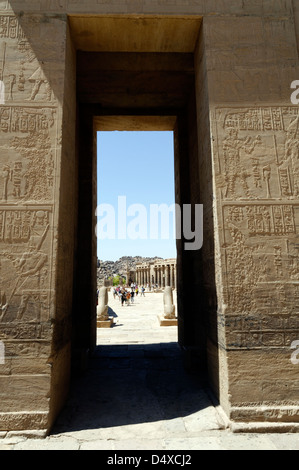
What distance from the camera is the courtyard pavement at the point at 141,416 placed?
2.99 metres

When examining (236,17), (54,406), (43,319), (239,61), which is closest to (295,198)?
(239,61)

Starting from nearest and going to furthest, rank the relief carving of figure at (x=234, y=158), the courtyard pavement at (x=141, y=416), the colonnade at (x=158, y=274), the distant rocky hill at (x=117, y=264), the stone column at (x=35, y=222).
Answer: the courtyard pavement at (x=141, y=416)
the stone column at (x=35, y=222)
the relief carving of figure at (x=234, y=158)
the colonnade at (x=158, y=274)
the distant rocky hill at (x=117, y=264)

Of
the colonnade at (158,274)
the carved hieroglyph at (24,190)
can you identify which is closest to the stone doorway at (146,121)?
the carved hieroglyph at (24,190)

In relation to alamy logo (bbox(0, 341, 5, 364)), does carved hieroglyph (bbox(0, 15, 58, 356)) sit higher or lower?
higher

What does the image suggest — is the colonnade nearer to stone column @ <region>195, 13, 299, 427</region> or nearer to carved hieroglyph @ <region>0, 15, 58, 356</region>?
stone column @ <region>195, 13, 299, 427</region>

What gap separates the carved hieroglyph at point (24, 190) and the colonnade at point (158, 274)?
2702 cm

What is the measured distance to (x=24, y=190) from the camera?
140 inches

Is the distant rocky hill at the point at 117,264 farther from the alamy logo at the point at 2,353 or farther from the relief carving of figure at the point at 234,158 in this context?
the relief carving of figure at the point at 234,158

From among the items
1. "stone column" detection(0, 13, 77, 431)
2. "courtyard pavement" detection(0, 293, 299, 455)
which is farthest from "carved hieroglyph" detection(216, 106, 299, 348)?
"stone column" detection(0, 13, 77, 431)

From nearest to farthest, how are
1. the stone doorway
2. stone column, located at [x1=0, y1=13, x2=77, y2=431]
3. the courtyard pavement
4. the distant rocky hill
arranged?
the courtyard pavement → stone column, located at [x1=0, y1=13, x2=77, y2=431] → the stone doorway → the distant rocky hill

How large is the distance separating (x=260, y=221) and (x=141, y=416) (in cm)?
277

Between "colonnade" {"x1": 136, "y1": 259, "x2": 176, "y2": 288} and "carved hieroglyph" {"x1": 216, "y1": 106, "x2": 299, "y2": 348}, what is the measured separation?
87.8ft

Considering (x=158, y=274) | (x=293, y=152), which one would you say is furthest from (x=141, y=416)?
(x=158, y=274)

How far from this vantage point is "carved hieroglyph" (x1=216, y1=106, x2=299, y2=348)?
344 centimetres
